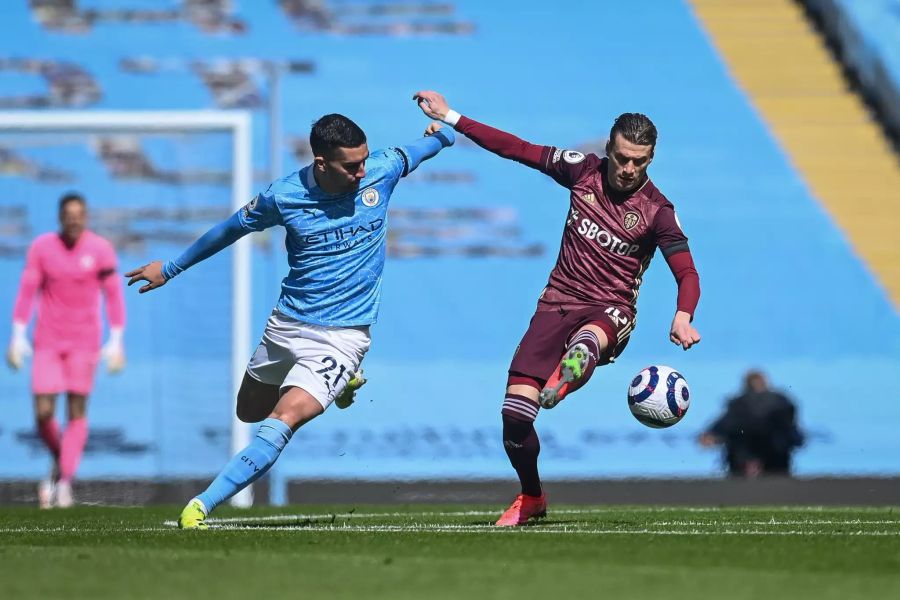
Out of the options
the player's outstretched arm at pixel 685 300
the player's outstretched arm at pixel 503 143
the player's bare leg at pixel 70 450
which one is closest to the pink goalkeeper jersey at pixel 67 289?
the player's bare leg at pixel 70 450

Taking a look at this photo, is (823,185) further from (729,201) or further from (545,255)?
(545,255)

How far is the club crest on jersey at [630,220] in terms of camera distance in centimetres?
829

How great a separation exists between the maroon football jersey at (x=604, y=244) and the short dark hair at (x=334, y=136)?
1331 millimetres

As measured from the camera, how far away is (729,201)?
20.2 meters

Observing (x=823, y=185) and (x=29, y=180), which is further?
(x=823, y=185)

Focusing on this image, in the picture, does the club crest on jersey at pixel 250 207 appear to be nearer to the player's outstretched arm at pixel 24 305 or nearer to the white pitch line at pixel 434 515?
the white pitch line at pixel 434 515

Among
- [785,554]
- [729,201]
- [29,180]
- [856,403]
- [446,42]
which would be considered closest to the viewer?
[785,554]

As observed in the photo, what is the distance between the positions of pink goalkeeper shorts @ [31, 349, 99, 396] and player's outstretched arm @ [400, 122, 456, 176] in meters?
4.59

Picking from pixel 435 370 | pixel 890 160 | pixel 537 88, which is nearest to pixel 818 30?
pixel 890 160

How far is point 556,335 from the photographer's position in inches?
324

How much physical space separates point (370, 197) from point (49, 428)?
5.02m

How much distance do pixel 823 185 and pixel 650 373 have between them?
523 inches

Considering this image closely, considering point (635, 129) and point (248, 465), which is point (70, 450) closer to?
point (248, 465)

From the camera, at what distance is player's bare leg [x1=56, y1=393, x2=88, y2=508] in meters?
12.0
